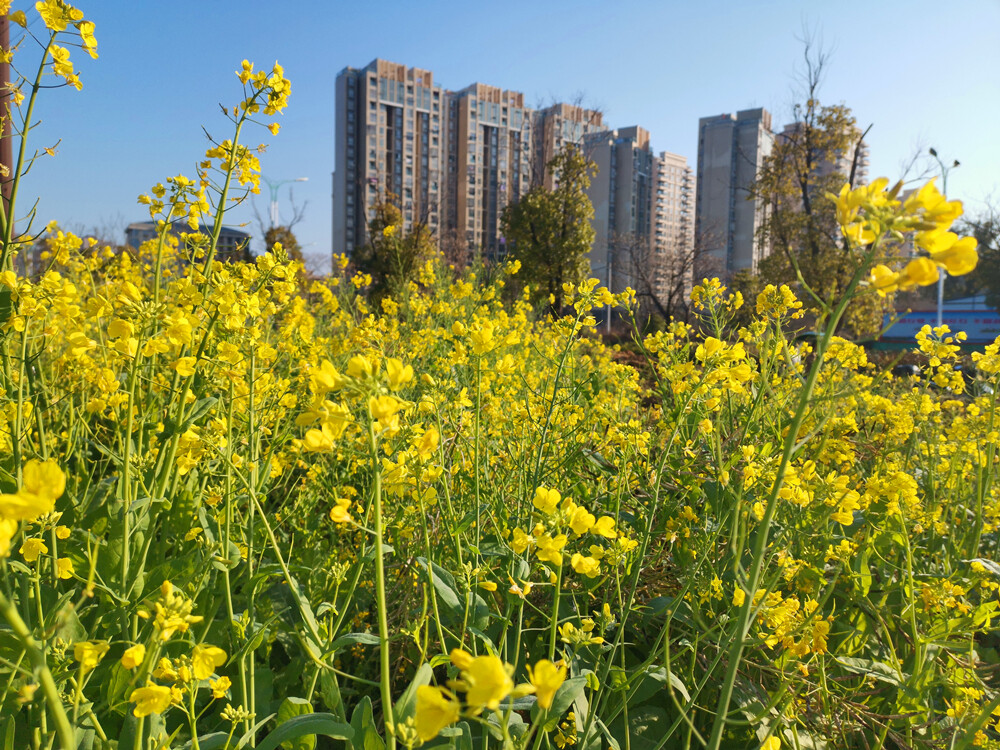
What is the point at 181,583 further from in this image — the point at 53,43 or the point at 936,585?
the point at 936,585

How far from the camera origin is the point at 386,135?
63219 millimetres

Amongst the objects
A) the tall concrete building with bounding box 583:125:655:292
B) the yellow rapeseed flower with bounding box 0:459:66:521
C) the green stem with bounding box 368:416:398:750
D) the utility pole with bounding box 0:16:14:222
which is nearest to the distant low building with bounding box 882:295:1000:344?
the utility pole with bounding box 0:16:14:222

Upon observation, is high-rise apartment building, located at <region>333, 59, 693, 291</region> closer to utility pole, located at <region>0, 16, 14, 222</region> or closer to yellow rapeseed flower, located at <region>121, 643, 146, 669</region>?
utility pole, located at <region>0, 16, 14, 222</region>

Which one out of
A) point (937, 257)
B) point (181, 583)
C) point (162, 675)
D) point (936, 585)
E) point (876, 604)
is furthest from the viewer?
point (876, 604)

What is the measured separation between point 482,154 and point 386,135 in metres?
10.2

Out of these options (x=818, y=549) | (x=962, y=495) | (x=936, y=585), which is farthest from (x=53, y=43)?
(x=962, y=495)

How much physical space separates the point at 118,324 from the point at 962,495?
2953 millimetres

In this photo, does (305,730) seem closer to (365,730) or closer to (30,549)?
(365,730)

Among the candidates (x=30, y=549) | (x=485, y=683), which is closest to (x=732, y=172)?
(x=30, y=549)

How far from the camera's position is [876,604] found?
1836 mm

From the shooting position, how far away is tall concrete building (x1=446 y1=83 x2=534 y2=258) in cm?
6247

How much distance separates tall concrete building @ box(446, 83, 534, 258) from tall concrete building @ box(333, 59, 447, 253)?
5.35 ft

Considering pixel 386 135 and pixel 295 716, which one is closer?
pixel 295 716

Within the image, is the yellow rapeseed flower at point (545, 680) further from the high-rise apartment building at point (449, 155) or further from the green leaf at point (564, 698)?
the high-rise apartment building at point (449, 155)
